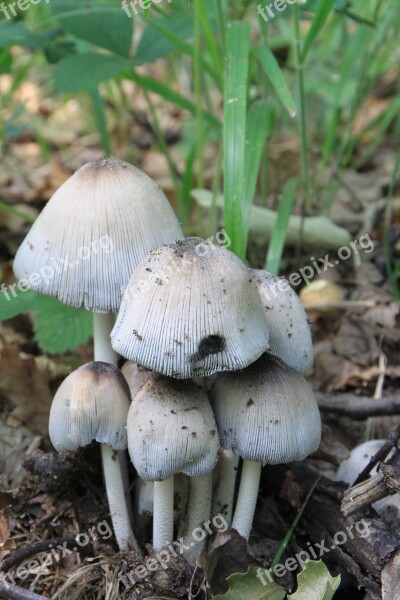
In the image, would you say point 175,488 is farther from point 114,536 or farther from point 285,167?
point 285,167

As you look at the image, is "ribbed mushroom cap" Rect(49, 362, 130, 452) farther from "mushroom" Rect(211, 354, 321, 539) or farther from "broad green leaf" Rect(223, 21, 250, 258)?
"broad green leaf" Rect(223, 21, 250, 258)

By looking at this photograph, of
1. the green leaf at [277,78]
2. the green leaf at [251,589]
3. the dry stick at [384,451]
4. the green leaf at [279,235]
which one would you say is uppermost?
the green leaf at [277,78]

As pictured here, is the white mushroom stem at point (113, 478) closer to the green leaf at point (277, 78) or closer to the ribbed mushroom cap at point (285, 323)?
the ribbed mushroom cap at point (285, 323)

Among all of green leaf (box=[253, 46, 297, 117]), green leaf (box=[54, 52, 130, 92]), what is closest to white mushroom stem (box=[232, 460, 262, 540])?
green leaf (box=[253, 46, 297, 117])

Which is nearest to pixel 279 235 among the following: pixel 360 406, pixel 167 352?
pixel 360 406

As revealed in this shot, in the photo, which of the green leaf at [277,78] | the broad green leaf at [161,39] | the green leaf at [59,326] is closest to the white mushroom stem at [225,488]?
the green leaf at [59,326]

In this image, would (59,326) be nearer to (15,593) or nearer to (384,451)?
(15,593)
